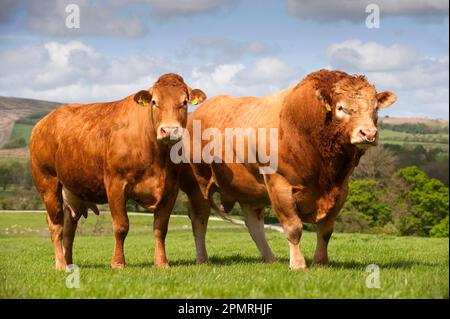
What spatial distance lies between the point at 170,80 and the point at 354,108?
114 inches

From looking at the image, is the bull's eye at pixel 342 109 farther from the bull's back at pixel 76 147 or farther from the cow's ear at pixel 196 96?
the bull's back at pixel 76 147

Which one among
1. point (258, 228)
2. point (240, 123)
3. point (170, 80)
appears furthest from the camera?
point (258, 228)

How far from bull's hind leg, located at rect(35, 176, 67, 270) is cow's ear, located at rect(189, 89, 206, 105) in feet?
10.2

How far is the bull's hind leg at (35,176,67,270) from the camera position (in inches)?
438

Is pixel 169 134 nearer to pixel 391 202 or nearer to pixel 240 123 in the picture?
pixel 240 123

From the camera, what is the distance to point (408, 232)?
5634 centimetres

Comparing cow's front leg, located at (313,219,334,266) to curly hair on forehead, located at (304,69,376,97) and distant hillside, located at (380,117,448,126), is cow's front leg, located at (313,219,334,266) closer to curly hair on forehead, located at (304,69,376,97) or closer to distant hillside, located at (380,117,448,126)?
curly hair on forehead, located at (304,69,376,97)

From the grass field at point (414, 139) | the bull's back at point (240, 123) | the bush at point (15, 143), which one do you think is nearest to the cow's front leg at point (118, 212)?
the bull's back at point (240, 123)

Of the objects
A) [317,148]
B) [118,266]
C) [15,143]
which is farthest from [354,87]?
[15,143]

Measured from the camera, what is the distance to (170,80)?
33.0ft

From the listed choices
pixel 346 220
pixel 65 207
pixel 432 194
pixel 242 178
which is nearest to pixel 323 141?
pixel 242 178

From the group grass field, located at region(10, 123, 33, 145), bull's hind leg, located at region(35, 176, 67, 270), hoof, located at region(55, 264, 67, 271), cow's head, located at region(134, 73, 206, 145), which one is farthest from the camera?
grass field, located at region(10, 123, 33, 145)

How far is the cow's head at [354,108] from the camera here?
8.71 m

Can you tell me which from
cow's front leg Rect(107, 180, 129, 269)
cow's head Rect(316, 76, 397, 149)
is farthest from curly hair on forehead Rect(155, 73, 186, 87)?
cow's head Rect(316, 76, 397, 149)
